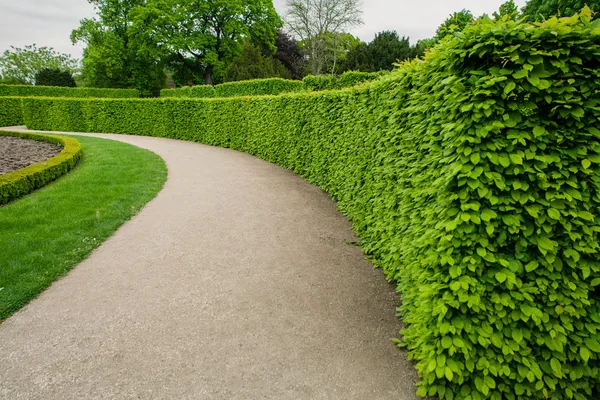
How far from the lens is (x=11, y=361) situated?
302cm

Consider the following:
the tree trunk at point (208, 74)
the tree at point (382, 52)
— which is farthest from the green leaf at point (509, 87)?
the tree trunk at point (208, 74)

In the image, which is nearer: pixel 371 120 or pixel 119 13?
pixel 371 120

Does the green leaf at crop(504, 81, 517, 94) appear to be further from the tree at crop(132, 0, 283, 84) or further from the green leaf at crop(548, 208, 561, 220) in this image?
the tree at crop(132, 0, 283, 84)

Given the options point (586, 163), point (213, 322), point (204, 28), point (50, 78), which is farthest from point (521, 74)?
point (50, 78)

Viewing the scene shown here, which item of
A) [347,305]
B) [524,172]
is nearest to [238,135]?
[347,305]

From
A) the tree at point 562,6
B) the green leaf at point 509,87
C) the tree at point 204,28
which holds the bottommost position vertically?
the green leaf at point 509,87

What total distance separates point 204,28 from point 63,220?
40.7 m

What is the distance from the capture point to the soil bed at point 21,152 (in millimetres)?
10406

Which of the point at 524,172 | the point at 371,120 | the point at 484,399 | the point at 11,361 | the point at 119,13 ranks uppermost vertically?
the point at 119,13

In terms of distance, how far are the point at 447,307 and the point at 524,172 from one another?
1.13m

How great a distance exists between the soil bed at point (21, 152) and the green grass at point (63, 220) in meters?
1.86

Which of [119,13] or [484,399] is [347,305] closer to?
[484,399]

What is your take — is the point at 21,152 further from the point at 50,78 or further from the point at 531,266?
the point at 50,78

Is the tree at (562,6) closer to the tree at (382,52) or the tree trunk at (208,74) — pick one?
the tree at (382,52)
